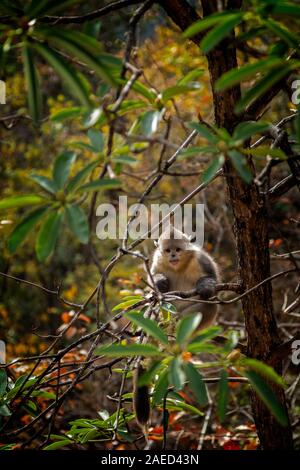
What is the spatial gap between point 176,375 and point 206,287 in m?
1.93

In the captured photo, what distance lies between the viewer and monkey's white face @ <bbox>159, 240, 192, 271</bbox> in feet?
13.5

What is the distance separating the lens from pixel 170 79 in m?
7.65

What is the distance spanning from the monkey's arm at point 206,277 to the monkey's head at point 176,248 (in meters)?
0.15

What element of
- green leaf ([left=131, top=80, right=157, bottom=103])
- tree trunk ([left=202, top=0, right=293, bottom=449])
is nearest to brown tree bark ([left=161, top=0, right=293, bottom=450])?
tree trunk ([left=202, top=0, right=293, bottom=449])

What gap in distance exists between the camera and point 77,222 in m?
1.51

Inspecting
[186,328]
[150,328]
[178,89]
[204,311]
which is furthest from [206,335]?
[204,311]

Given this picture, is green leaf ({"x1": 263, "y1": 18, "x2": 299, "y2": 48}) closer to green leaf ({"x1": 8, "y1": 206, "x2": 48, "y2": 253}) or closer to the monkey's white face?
green leaf ({"x1": 8, "y1": 206, "x2": 48, "y2": 253})

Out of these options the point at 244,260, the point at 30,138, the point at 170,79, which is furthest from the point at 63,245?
the point at 244,260

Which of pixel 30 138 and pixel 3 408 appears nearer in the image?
pixel 3 408

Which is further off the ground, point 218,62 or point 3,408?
point 218,62

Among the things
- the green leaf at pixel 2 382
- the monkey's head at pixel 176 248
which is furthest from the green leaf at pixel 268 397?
the monkey's head at pixel 176 248

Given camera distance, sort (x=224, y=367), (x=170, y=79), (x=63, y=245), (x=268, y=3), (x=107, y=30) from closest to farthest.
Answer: (x=268, y=3) → (x=224, y=367) → (x=170, y=79) → (x=63, y=245) → (x=107, y=30)

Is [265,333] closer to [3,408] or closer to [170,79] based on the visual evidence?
[3,408]

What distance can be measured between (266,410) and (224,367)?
1.02 m
